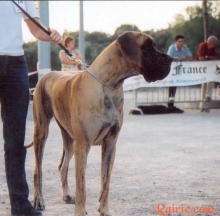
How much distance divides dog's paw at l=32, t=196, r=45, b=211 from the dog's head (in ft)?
5.14

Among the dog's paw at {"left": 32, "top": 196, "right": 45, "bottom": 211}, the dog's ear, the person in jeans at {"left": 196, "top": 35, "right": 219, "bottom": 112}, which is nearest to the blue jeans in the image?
the dog's paw at {"left": 32, "top": 196, "right": 45, "bottom": 211}

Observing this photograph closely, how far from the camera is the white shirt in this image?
13.8 feet

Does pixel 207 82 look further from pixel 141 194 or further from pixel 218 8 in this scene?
pixel 218 8

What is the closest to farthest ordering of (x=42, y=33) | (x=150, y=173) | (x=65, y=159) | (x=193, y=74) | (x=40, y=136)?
(x=42, y=33)
(x=40, y=136)
(x=65, y=159)
(x=150, y=173)
(x=193, y=74)

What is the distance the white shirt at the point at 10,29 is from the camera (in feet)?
13.8

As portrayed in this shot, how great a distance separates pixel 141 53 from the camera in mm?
4074

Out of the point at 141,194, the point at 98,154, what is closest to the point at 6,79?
the point at 141,194

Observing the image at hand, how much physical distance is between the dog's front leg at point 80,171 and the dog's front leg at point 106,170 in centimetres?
19

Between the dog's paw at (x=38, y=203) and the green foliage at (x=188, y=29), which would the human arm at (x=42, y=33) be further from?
the green foliage at (x=188, y=29)

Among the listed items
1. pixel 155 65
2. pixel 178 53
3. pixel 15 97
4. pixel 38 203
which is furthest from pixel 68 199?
pixel 178 53

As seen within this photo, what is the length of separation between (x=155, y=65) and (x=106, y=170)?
0.98 meters

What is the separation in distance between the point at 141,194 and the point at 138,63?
1.61 metres

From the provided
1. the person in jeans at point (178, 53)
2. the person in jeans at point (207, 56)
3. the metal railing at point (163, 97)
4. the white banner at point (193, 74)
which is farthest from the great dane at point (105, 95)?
the person in jeans at point (207, 56)

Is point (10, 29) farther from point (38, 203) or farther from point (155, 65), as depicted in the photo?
point (38, 203)
